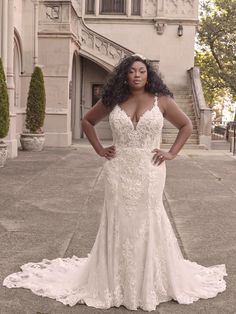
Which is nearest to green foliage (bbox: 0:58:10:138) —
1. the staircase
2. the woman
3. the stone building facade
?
the stone building facade

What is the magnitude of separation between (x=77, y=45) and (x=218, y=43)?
1187 cm

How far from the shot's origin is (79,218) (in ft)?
24.6

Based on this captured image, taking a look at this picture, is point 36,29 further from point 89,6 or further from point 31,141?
point 89,6

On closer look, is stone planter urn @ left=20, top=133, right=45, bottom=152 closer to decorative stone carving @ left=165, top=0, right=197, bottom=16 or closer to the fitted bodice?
decorative stone carving @ left=165, top=0, right=197, bottom=16

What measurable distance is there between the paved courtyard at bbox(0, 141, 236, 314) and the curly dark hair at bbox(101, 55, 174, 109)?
5.41 feet

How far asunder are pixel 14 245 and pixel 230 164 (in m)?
10.5

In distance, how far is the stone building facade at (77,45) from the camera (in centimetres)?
1832

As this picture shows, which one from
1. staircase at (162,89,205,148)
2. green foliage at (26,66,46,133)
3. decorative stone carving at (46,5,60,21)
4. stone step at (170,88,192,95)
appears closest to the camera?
green foliage at (26,66,46,133)

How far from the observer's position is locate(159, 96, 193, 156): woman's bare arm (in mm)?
4422

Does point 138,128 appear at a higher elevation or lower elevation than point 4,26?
lower

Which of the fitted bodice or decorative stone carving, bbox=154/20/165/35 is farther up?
decorative stone carving, bbox=154/20/165/35

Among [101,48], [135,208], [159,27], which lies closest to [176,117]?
[135,208]

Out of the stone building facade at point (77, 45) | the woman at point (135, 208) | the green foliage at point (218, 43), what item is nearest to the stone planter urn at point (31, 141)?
the stone building facade at point (77, 45)

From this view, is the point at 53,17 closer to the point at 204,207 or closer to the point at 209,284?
the point at 204,207
